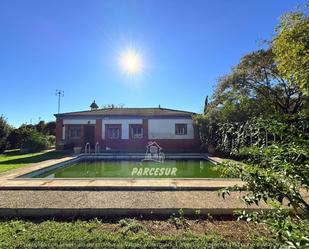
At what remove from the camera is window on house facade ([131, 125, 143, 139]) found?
23.0 m

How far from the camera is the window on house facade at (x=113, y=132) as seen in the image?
23.0 metres

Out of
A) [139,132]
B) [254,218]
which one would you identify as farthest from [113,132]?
[254,218]

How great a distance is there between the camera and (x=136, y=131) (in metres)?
23.0

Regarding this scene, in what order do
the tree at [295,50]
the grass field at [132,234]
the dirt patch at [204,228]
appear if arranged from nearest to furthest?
the grass field at [132,234], the dirt patch at [204,228], the tree at [295,50]

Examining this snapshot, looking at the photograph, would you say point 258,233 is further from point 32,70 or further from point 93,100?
point 93,100

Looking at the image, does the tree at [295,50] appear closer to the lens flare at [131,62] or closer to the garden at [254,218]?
the garden at [254,218]

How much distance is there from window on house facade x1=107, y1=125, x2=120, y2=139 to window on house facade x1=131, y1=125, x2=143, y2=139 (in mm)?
1450

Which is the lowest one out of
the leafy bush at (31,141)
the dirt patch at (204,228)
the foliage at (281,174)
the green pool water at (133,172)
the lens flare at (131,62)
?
the dirt patch at (204,228)

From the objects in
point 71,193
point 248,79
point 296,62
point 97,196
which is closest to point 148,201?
point 97,196

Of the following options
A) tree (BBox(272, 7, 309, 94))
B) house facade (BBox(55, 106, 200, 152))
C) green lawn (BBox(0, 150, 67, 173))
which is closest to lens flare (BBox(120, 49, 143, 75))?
house facade (BBox(55, 106, 200, 152))

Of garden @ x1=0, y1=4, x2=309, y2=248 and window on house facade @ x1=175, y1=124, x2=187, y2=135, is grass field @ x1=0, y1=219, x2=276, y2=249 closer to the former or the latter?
garden @ x1=0, y1=4, x2=309, y2=248

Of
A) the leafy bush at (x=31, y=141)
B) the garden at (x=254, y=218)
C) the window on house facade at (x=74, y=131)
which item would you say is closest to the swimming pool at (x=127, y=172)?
the garden at (x=254, y=218)

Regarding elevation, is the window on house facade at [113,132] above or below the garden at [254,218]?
above

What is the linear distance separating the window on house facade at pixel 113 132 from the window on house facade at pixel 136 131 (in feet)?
4.76
